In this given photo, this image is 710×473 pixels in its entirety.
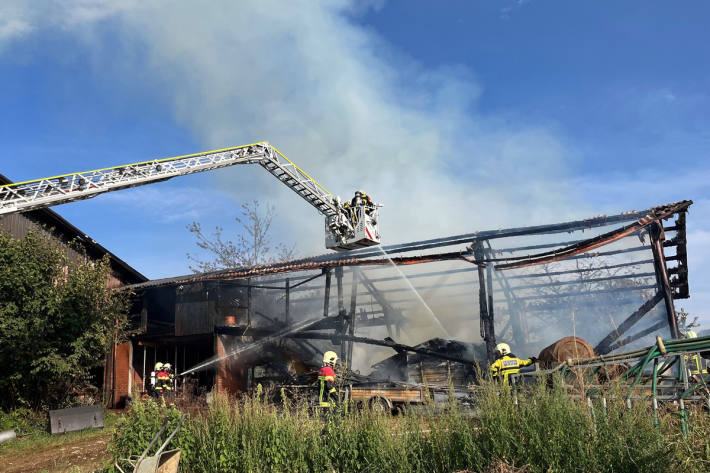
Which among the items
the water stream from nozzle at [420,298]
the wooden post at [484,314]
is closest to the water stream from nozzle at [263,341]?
the water stream from nozzle at [420,298]

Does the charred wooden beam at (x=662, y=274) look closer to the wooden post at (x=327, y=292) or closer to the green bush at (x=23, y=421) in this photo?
the wooden post at (x=327, y=292)

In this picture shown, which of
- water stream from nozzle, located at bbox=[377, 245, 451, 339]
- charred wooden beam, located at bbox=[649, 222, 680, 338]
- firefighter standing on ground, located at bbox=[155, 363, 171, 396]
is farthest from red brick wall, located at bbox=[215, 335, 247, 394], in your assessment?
charred wooden beam, located at bbox=[649, 222, 680, 338]

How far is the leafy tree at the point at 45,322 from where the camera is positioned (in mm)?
15359

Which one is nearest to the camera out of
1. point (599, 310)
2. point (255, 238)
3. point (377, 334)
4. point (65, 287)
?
point (599, 310)

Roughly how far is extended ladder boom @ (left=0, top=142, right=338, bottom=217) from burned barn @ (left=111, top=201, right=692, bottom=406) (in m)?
3.40

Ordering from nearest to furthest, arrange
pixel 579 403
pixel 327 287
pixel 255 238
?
pixel 579 403 < pixel 327 287 < pixel 255 238

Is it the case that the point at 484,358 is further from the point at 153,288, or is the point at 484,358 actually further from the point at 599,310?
the point at 153,288

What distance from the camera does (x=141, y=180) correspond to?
13414 mm

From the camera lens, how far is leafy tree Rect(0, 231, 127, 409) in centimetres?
1536

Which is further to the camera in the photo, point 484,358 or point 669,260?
point 484,358

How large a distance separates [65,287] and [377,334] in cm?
1122

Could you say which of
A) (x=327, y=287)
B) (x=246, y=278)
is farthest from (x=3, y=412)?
(x=327, y=287)

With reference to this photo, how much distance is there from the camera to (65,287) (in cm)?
1658

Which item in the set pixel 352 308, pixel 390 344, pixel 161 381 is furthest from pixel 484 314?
pixel 161 381
